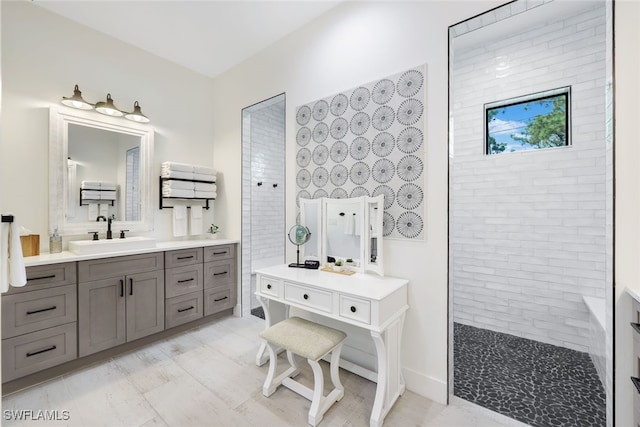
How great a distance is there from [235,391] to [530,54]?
3.85m

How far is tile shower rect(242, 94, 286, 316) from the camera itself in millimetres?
3412

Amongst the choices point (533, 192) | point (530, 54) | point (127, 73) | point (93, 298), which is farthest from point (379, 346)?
point (127, 73)

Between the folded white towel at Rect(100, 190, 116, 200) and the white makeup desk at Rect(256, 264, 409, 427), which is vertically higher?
the folded white towel at Rect(100, 190, 116, 200)

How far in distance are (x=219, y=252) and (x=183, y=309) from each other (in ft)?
2.23

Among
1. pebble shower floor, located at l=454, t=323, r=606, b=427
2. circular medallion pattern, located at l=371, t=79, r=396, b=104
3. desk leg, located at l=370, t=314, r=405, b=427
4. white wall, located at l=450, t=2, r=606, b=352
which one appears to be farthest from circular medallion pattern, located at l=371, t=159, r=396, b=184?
pebble shower floor, located at l=454, t=323, r=606, b=427

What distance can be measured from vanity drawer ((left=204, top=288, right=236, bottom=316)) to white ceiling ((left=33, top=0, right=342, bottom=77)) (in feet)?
8.77

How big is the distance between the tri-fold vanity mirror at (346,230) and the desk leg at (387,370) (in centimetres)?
45

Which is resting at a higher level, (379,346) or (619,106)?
(619,106)

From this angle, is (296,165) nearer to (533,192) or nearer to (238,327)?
(238,327)

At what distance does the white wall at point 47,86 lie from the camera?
2301mm

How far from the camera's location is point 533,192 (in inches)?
104

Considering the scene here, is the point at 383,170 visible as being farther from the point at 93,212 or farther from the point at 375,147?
the point at 93,212

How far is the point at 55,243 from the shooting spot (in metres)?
2.45

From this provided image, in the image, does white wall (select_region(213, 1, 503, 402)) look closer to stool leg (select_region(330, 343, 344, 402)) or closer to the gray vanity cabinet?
stool leg (select_region(330, 343, 344, 402))
